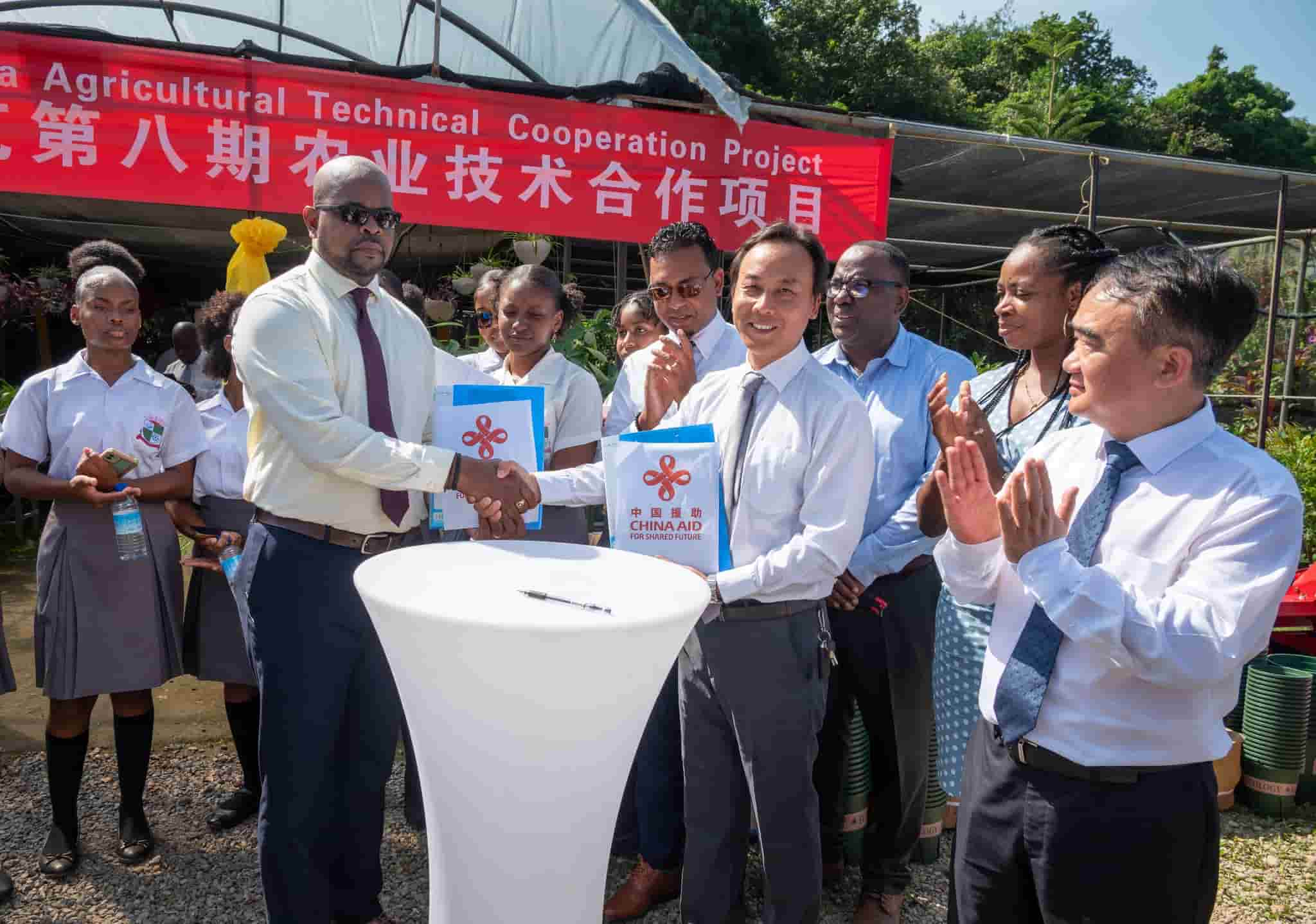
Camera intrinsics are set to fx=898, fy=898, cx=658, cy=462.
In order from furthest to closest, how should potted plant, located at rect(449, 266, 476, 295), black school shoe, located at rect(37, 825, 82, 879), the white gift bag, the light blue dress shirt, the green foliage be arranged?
1. potted plant, located at rect(449, 266, 476, 295)
2. the green foliage
3. black school shoe, located at rect(37, 825, 82, 879)
4. the light blue dress shirt
5. the white gift bag

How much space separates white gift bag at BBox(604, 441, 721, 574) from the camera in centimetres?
194

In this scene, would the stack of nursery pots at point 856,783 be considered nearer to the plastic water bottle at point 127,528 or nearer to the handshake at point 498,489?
the handshake at point 498,489

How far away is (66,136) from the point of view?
3789 mm

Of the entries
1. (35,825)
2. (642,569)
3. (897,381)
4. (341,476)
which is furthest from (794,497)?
(35,825)

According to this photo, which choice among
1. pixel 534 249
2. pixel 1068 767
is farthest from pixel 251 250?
pixel 1068 767

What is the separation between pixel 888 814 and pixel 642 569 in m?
1.64

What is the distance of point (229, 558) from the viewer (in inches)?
113

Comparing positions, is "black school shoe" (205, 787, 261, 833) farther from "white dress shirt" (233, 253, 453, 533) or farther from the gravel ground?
"white dress shirt" (233, 253, 453, 533)

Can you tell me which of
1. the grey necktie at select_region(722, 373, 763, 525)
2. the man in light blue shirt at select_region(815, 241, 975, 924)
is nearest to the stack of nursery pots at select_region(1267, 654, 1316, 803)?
the man in light blue shirt at select_region(815, 241, 975, 924)

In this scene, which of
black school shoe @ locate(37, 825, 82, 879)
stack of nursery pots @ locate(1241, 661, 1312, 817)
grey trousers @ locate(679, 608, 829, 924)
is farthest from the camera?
stack of nursery pots @ locate(1241, 661, 1312, 817)

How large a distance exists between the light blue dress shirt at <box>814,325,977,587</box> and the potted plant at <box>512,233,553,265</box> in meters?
3.19

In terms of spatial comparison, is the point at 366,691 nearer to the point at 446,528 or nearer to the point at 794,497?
the point at 446,528

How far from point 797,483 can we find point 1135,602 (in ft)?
2.71

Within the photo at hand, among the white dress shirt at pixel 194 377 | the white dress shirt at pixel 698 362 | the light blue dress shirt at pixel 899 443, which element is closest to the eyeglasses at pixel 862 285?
the light blue dress shirt at pixel 899 443
